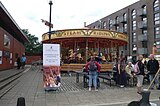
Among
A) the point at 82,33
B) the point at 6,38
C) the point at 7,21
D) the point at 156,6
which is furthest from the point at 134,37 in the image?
the point at 7,21

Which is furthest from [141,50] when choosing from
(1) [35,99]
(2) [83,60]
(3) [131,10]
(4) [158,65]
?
(1) [35,99]

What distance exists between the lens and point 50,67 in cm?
1157

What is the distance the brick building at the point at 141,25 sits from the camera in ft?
165

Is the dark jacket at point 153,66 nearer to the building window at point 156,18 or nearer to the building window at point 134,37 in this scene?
the building window at point 156,18

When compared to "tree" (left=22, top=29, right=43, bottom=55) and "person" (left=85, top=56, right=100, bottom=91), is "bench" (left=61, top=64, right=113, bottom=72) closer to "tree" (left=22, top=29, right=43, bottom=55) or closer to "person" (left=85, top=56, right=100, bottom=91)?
"person" (left=85, top=56, right=100, bottom=91)

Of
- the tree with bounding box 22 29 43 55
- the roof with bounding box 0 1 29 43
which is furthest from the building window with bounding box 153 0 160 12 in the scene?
the tree with bounding box 22 29 43 55

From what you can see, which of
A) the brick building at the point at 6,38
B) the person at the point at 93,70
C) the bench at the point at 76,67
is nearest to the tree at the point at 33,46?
the brick building at the point at 6,38

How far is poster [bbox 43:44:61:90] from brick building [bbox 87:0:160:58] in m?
40.1

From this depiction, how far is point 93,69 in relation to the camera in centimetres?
1196

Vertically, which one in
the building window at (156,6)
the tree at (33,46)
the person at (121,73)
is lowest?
the person at (121,73)

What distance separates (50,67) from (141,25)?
146 feet

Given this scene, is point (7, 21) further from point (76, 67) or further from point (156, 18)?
point (156, 18)

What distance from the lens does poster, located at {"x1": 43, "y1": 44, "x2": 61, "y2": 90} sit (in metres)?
11.5

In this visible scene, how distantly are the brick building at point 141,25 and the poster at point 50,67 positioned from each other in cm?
4012
